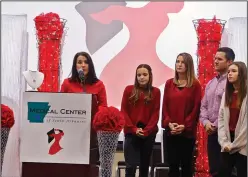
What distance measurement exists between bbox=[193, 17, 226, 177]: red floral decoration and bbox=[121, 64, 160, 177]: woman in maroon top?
1.16 meters

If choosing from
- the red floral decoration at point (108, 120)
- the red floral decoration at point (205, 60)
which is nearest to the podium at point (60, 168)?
the red floral decoration at point (108, 120)

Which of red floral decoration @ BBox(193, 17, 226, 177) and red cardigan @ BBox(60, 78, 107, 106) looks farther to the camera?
red floral decoration @ BBox(193, 17, 226, 177)

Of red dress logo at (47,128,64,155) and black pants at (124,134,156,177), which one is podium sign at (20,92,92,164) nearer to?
red dress logo at (47,128,64,155)

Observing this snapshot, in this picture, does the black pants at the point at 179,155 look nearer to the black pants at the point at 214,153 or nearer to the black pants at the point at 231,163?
the black pants at the point at 214,153

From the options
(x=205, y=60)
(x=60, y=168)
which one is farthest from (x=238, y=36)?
(x=60, y=168)

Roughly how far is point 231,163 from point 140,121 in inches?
38.7

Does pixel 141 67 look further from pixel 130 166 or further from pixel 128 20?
pixel 128 20

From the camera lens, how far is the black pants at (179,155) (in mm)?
4363

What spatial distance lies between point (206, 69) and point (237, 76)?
57.7 inches

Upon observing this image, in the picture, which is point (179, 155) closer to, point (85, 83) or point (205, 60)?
point (85, 83)

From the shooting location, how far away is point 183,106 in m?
4.39

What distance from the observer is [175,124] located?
435cm

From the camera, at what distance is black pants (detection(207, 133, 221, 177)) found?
4.24 m

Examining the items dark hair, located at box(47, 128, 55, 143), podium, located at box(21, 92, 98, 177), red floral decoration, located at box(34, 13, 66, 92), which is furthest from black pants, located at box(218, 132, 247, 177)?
red floral decoration, located at box(34, 13, 66, 92)
